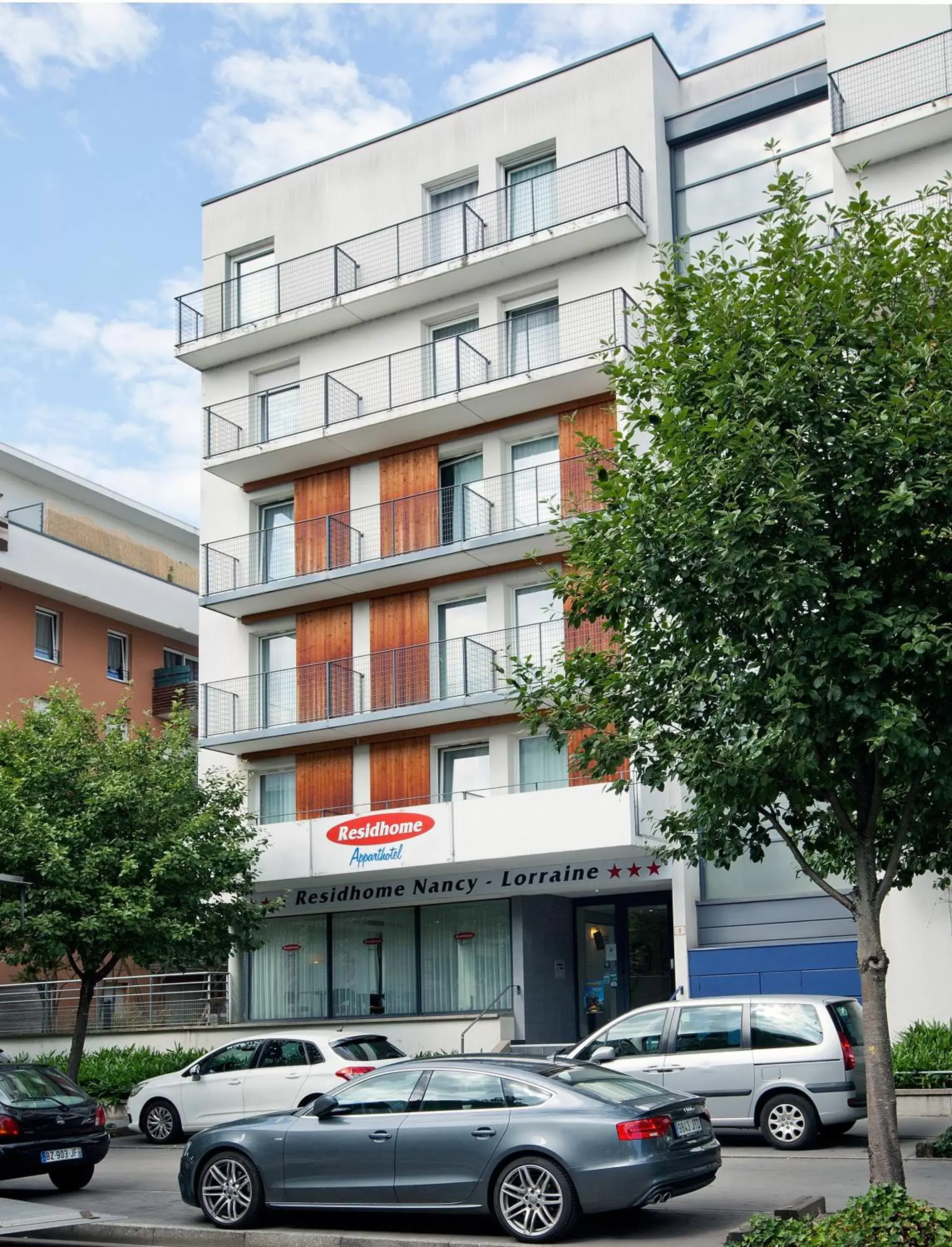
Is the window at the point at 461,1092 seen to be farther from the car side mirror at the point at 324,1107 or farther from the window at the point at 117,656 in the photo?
the window at the point at 117,656

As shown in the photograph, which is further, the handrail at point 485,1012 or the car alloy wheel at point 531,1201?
the handrail at point 485,1012

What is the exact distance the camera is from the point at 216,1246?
12469mm

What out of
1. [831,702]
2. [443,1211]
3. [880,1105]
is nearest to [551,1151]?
[443,1211]

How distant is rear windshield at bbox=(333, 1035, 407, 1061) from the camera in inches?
773

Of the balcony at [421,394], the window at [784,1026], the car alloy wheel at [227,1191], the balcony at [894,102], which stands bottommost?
the car alloy wheel at [227,1191]

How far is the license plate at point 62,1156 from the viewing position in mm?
15547

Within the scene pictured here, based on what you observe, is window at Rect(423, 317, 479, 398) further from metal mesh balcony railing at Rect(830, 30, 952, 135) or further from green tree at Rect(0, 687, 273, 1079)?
green tree at Rect(0, 687, 273, 1079)

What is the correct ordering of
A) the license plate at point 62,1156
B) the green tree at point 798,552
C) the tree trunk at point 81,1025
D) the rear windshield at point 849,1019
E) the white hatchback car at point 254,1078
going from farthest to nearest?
the tree trunk at point 81,1025 → the white hatchback car at point 254,1078 → the rear windshield at point 849,1019 → the license plate at point 62,1156 → the green tree at point 798,552

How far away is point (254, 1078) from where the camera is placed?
19.9 m

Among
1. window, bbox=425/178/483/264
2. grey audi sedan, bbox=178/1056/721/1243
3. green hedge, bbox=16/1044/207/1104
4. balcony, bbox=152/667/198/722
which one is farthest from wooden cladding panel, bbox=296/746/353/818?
grey audi sedan, bbox=178/1056/721/1243

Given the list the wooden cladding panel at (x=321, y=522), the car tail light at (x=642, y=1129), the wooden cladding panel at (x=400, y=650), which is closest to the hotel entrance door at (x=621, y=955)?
the wooden cladding panel at (x=400, y=650)

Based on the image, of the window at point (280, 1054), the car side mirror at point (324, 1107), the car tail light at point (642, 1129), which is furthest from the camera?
the window at point (280, 1054)

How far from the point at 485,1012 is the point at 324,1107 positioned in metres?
14.2

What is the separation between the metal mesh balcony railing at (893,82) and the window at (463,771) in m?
12.8
